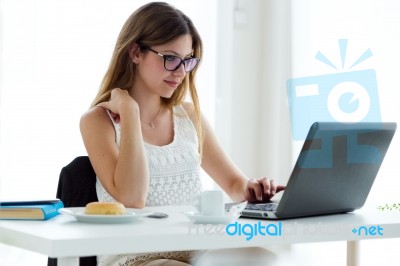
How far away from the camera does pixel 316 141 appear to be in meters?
1.56

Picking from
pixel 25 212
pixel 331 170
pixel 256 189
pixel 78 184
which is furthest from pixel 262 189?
pixel 25 212

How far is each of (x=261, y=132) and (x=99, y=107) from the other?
222 centimetres

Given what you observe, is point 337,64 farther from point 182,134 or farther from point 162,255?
point 162,255

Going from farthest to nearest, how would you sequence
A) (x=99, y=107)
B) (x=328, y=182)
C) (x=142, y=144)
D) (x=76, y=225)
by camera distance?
(x=99, y=107), (x=142, y=144), (x=328, y=182), (x=76, y=225)

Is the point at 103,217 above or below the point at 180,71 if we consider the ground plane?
below

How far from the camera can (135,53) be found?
7.64 ft

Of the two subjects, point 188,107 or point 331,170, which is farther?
point 188,107

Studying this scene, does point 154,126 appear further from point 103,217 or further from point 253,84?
point 253,84

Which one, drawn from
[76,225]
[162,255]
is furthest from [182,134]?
[76,225]

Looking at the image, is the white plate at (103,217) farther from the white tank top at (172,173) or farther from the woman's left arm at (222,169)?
the woman's left arm at (222,169)

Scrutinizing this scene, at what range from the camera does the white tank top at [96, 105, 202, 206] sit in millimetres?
2184

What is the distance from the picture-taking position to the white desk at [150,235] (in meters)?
1.29

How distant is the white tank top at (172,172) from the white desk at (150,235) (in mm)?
431

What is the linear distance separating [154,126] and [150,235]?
3.35 feet
